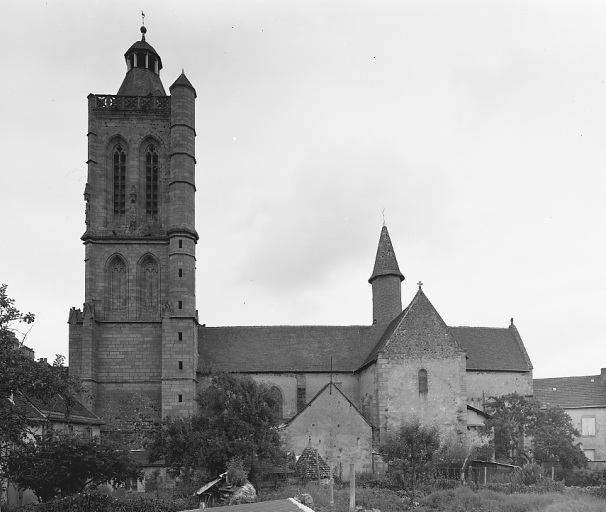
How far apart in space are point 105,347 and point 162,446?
14.2 m

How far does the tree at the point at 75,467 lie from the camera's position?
93.0 feet

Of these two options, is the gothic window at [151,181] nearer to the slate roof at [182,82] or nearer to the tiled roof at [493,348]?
the slate roof at [182,82]

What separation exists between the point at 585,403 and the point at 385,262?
64.5 ft

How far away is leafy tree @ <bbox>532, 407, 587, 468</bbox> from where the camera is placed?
4647 cm

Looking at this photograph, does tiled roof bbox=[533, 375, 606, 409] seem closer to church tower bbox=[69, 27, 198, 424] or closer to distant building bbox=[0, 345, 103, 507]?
church tower bbox=[69, 27, 198, 424]

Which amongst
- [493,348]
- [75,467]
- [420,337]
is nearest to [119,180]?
[420,337]

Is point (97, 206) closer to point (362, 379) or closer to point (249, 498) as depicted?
point (362, 379)

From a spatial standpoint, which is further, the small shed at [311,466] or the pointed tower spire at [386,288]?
the pointed tower spire at [386,288]

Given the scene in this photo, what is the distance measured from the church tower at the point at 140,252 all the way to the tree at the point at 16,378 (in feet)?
81.8

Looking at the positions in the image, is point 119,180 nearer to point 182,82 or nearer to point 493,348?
point 182,82

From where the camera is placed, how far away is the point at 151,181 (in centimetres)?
5356

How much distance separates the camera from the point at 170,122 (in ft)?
176

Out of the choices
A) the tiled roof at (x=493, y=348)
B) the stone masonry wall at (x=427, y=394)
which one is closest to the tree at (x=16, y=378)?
the stone masonry wall at (x=427, y=394)

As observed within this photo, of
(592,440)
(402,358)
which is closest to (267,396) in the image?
(402,358)
